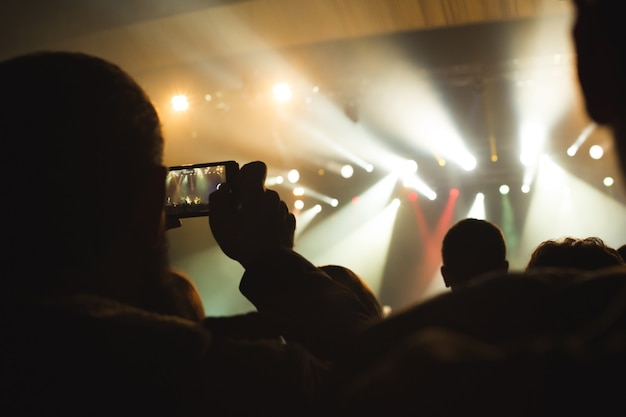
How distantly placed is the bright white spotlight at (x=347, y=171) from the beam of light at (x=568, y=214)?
288 cm

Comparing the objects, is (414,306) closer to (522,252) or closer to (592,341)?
(592,341)

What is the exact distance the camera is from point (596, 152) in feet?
24.3

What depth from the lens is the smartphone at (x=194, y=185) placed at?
0.95m

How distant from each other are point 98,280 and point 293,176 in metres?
7.68

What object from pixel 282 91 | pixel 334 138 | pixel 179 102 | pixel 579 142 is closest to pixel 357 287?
pixel 282 91

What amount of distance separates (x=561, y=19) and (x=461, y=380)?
5377 mm

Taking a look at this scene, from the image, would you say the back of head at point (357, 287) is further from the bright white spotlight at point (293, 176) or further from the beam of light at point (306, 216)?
the beam of light at point (306, 216)

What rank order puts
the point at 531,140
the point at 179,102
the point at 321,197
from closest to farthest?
the point at 179,102 → the point at 531,140 → the point at 321,197

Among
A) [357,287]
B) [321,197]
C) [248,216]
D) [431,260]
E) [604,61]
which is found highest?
[604,61]

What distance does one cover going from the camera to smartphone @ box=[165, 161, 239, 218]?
95 centimetres

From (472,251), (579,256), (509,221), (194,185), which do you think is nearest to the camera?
(194,185)

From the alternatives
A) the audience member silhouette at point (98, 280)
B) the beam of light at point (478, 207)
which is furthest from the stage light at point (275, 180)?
the audience member silhouette at point (98, 280)

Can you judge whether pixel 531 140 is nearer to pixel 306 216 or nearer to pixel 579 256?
pixel 306 216

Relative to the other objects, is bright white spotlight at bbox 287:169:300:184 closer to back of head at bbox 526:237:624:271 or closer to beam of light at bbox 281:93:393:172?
beam of light at bbox 281:93:393:172
